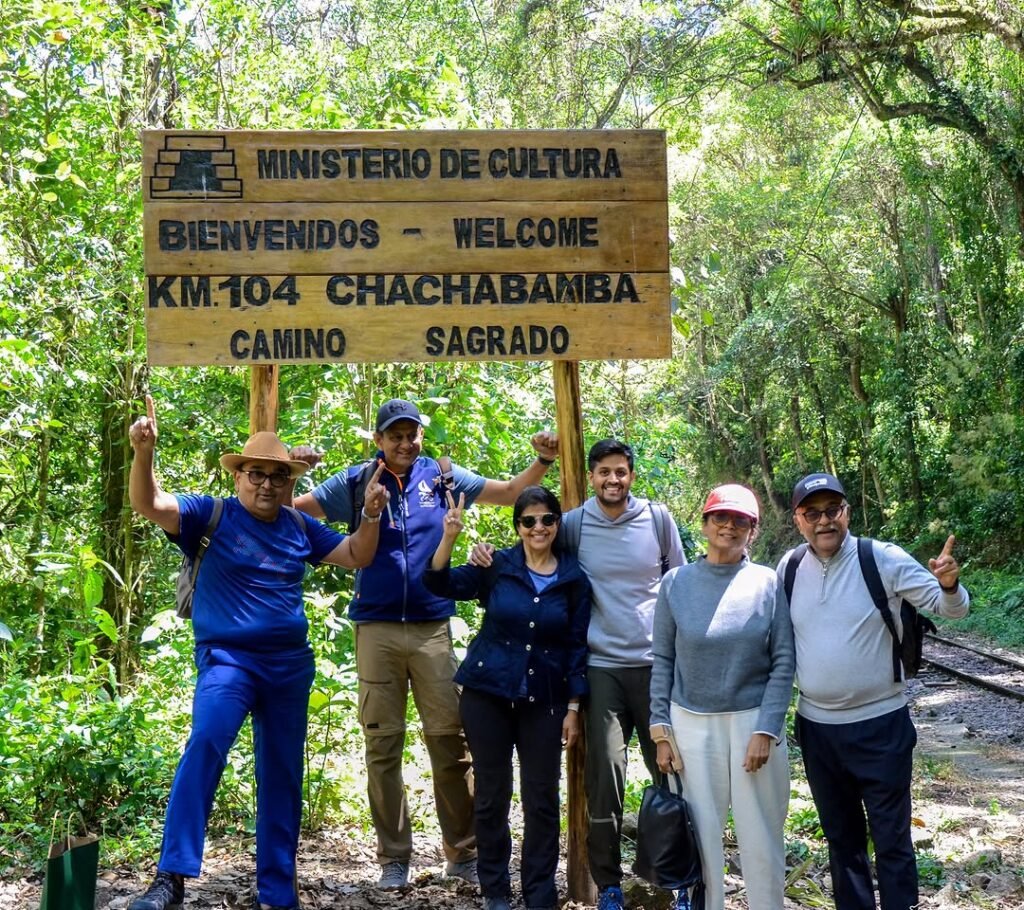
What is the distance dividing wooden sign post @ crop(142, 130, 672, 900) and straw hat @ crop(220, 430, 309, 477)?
387 millimetres

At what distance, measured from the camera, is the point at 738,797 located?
4816 millimetres

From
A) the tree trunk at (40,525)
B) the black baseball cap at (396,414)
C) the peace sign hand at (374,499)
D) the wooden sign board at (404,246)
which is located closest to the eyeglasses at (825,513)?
the wooden sign board at (404,246)

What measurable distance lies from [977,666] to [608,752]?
11850 millimetres

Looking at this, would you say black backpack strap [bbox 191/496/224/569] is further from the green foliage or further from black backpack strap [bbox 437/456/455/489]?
the green foliage

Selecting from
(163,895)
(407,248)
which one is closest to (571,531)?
(407,248)

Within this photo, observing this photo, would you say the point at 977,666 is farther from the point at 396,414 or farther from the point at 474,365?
the point at 396,414

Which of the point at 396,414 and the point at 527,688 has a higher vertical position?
the point at 396,414

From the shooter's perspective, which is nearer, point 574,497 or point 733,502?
point 733,502

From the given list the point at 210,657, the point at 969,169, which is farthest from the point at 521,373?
the point at 969,169

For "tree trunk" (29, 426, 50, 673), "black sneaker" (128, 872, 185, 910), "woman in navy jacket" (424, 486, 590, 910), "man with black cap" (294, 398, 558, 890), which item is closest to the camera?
"black sneaker" (128, 872, 185, 910)

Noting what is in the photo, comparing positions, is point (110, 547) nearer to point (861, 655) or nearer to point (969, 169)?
point (861, 655)

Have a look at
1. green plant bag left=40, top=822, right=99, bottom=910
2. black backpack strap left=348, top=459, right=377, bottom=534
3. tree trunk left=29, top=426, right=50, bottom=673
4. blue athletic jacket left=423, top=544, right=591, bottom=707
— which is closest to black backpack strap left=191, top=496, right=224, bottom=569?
black backpack strap left=348, top=459, right=377, bottom=534

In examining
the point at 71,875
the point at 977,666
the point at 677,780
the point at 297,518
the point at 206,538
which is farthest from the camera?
the point at 977,666

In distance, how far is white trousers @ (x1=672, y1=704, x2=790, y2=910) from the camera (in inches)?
189
